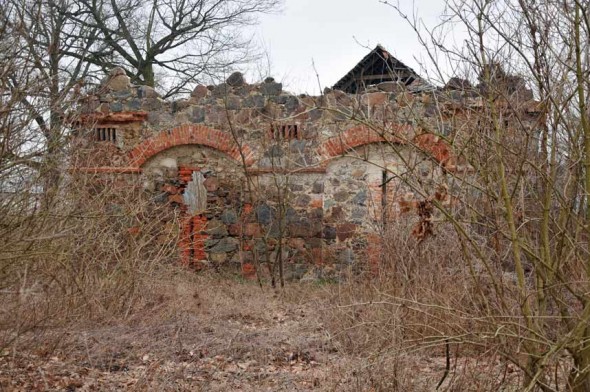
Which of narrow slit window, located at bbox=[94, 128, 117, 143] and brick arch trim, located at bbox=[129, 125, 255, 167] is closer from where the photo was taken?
brick arch trim, located at bbox=[129, 125, 255, 167]

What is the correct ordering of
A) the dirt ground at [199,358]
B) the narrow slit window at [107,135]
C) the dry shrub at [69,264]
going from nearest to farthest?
the dry shrub at [69,264], the dirt ground at [199,358], the narrow slit window at [107,135]

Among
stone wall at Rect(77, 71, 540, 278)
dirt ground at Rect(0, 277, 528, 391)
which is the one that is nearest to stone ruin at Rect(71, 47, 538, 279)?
stone wall at Rect(77, 71, 540, 278)

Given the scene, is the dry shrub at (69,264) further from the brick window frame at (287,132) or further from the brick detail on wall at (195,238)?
the brick window frame at (287,132)

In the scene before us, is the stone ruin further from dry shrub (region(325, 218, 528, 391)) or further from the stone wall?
dry shrub (region(325, 218, 528, 391))

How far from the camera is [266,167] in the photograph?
443 inches

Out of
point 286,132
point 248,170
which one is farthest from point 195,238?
point 286,132

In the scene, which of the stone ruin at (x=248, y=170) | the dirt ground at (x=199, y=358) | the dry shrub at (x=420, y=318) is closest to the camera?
the dry shrub at (x=420, y=318)

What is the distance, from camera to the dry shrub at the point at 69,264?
14.7ft

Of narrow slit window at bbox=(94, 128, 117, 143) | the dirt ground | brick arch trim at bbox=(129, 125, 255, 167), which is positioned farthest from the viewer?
narrow slit window at bbox=(94, 128, 117, 143)

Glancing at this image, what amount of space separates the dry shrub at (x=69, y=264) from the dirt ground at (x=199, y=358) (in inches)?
7.4

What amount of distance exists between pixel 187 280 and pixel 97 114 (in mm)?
3237

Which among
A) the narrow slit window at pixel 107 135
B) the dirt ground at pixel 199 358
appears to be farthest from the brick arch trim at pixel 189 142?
the dirt ground at pixel 199 358

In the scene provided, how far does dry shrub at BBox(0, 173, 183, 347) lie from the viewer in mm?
4488

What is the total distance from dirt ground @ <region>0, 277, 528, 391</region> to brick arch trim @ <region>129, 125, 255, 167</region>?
3969 mm
